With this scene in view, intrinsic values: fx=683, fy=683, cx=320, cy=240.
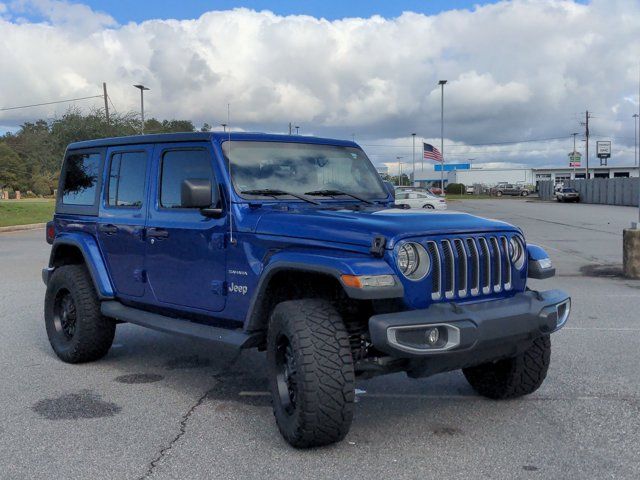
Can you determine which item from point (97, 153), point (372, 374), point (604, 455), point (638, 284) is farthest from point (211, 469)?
point (638, 284)

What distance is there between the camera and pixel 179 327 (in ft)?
16.3

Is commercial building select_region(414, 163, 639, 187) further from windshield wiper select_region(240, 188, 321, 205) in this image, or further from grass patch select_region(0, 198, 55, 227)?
windshield wiper select_region(240, 188, 321, 205)

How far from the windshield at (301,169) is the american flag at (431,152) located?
44565 millimetres

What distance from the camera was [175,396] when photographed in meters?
5.19

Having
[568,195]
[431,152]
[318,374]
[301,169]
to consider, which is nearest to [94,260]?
[301,169]

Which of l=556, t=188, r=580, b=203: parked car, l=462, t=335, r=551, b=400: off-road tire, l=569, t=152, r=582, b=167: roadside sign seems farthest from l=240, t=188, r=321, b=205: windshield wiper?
l=569, t=152, r=582, b=167: roadside sign

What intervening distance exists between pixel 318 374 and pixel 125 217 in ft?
8.45

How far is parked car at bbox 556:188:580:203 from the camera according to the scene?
194ft

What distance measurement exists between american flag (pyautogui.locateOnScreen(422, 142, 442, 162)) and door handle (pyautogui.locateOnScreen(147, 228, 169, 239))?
45220mm

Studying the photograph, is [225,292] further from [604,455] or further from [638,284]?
[638,284]

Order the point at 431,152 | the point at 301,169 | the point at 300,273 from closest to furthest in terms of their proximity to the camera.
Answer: the point at 300,273, the point at 301,169, the point at 431,152

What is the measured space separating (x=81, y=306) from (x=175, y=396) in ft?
4.36

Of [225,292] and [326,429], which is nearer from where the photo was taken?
[326,429]

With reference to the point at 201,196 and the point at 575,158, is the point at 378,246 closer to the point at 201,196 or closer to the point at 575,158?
the point at 201,196
